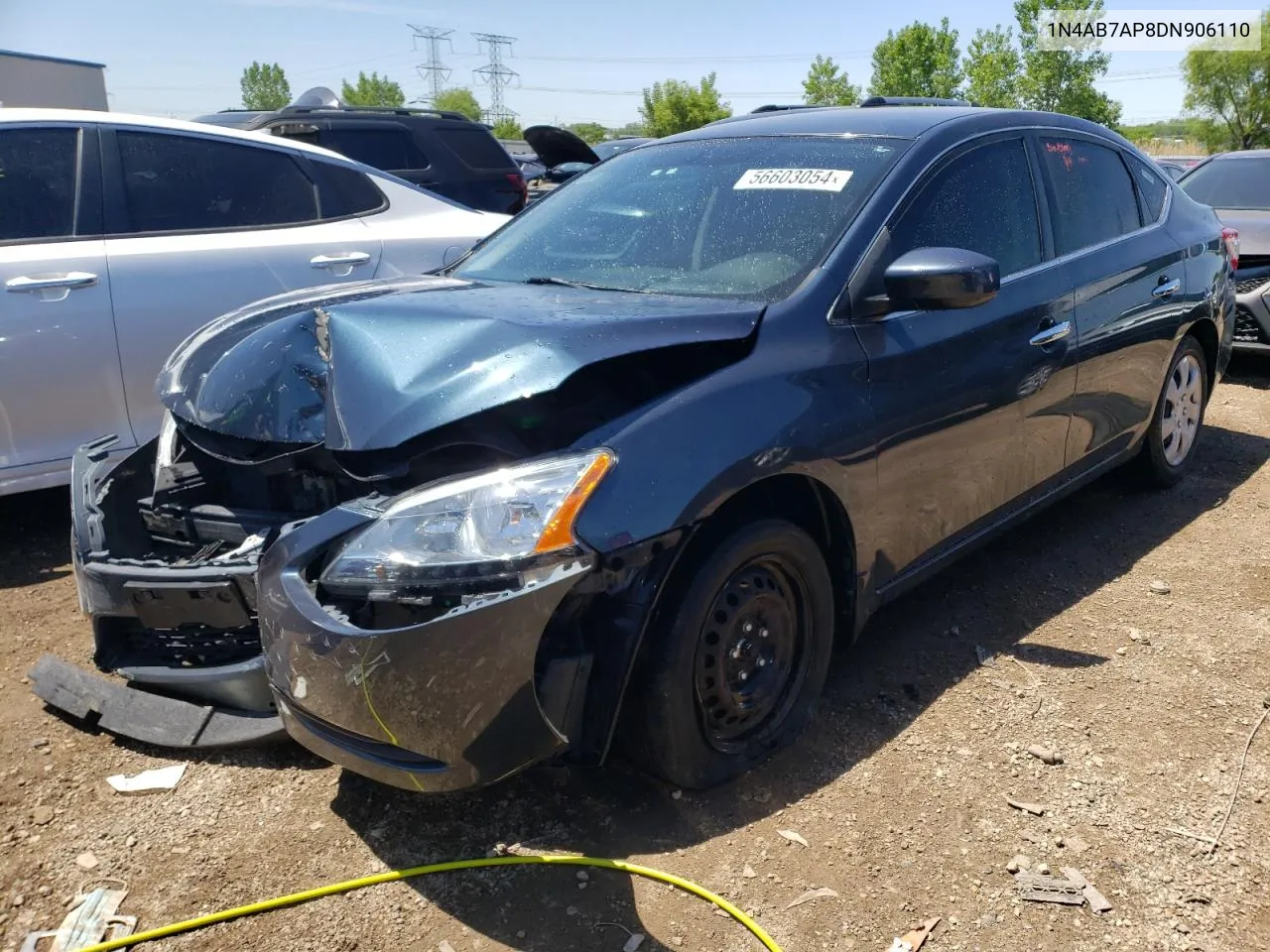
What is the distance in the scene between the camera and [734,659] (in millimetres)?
2666

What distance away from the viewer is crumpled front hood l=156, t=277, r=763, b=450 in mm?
2361

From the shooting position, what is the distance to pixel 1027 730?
3.04 m

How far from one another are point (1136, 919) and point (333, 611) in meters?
1.89

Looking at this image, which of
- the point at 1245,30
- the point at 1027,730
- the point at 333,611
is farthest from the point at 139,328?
the point at 1245,30

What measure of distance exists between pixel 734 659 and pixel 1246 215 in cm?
748

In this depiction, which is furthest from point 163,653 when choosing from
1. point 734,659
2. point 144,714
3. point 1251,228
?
point 1251,228

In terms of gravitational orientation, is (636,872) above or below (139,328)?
below

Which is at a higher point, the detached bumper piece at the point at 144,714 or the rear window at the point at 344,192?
the rear window at the point at 344,192

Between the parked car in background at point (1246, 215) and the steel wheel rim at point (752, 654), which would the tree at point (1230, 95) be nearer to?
the parked car in background at point (1246, 215)

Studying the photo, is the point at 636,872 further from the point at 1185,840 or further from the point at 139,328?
the point at 139,328

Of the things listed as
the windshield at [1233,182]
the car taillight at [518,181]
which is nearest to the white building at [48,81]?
the car taillight at [518,181]

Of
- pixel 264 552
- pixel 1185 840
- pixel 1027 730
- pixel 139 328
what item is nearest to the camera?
pixel 264 552

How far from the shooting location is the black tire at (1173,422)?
188 inches

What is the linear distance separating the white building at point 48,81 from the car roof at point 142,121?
21047mm
